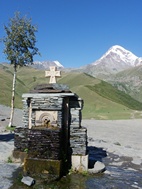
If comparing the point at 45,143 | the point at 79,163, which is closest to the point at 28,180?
the point at 45,143

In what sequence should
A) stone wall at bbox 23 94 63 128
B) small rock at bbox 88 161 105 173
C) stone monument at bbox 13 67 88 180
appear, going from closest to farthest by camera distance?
stone monument at bbox 13 67 88 180 < stone wall at bbox 23 94 63 128 < small rock at bbox 88 161 105 173

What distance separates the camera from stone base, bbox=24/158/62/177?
1561 cm

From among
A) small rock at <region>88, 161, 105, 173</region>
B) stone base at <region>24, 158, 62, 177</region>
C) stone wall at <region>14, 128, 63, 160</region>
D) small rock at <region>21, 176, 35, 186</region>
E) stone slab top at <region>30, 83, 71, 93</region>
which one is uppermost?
stone slab top at <region>30, 83, 71, 93</region>

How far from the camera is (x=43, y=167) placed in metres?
15.7

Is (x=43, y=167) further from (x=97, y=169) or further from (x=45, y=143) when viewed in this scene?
(x=97, y=169)

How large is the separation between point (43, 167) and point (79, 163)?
2.80 m

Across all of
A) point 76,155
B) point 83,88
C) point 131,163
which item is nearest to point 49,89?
point 76,155

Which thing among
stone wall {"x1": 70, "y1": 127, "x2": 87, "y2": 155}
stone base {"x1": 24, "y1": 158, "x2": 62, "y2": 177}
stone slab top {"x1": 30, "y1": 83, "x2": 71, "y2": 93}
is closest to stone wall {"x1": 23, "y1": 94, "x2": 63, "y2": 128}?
stone slab top {"x1": 30, "y1": 83, "x2": 71, "y2": 93}

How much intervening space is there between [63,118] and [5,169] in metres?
4.66

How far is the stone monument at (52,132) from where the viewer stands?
52.1ft

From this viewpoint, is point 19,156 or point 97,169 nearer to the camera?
point 97,169

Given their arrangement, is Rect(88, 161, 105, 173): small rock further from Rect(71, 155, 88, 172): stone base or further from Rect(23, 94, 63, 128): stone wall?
Rect(23, 94, 63, 128): stone wall

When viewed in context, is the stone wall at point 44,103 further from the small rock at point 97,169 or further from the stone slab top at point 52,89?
the small rock at point 97,169

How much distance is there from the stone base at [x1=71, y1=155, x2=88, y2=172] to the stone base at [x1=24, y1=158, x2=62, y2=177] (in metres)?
1.91
